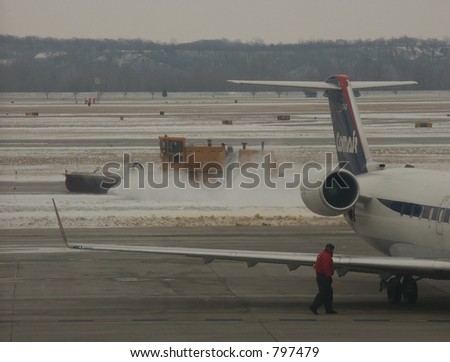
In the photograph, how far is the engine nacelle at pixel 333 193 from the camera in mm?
26094

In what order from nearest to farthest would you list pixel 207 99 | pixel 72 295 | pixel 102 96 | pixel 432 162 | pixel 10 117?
pixel 72 295 < pixel 432 162 < pixel 10 117 < pixel 207 99 < pixel 102 96

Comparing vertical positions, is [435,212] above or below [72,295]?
above

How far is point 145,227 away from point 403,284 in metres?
16.1

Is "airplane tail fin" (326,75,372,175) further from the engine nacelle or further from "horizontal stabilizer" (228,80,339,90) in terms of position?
the engine nacelle

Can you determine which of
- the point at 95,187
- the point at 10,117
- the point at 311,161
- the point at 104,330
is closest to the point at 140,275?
the point at 104,330

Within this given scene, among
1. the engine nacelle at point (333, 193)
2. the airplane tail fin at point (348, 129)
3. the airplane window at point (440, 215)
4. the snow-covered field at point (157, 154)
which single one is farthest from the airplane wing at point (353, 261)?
the snow-covered field at point (157, 154)

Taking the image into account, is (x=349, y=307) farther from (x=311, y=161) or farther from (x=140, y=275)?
(x=311, y=161)

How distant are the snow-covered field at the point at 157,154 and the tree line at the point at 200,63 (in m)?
4.83

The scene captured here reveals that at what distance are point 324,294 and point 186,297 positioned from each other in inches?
160

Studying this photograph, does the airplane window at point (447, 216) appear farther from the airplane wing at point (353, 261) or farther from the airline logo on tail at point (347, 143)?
the airline logo on tail at point (347, 143)

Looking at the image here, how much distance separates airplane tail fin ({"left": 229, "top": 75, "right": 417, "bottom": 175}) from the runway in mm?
3185

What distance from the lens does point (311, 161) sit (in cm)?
6206

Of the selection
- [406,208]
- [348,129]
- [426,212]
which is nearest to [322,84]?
[348,129]

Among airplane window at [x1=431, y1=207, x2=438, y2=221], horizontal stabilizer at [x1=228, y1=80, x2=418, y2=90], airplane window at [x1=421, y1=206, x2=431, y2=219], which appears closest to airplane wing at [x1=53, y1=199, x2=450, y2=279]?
airplane window at [x1=431, y1=207, x2=438, y2=221]
